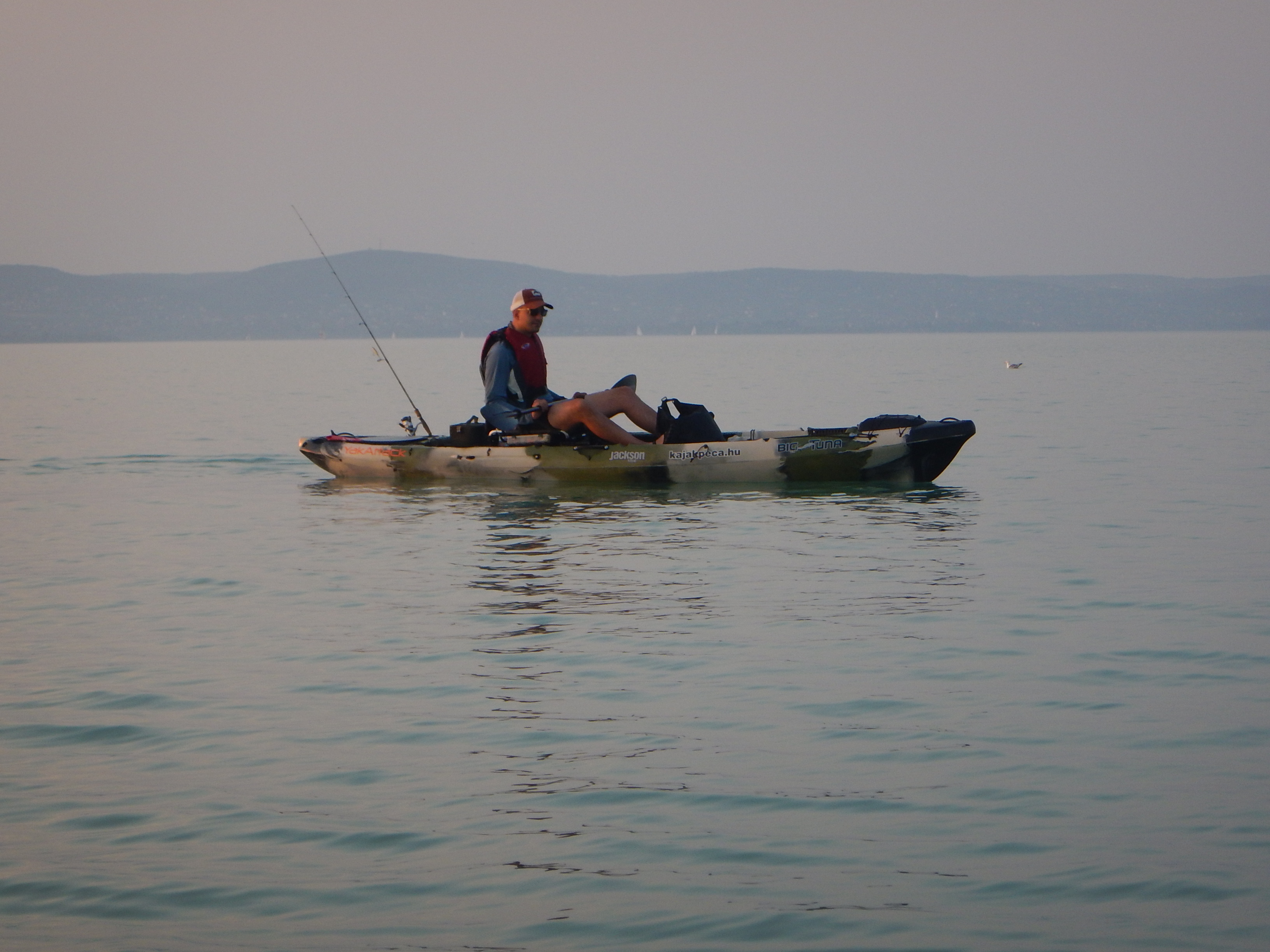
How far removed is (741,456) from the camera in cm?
1566

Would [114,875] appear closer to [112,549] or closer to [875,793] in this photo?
[875,793]

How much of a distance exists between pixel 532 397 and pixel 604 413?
0.91 metres

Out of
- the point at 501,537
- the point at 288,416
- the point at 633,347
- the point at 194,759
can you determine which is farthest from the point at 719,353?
the point at 194,759

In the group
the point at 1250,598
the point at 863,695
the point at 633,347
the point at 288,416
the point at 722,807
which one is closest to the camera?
the point at 722,807

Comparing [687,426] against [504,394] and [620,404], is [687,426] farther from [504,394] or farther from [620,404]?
[504,394]

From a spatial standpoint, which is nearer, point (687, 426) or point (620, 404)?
point (620, 404)

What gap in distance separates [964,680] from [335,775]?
3.28 metres

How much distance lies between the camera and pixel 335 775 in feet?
20.0

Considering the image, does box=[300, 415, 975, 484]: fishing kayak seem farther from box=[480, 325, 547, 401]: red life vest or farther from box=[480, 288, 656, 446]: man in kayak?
box=[480, 325, 547, 401]: red life vest

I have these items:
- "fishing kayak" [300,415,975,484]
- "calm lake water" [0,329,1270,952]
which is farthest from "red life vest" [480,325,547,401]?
"calm lake water" [0,329,1270,952]

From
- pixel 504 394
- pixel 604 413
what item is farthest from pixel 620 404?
pixel 504 394

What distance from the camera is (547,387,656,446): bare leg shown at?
50.9ft

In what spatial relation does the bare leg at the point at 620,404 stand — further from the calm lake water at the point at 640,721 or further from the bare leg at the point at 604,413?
the calm lake water at the point at 640,721

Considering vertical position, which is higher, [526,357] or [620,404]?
[526,357]
